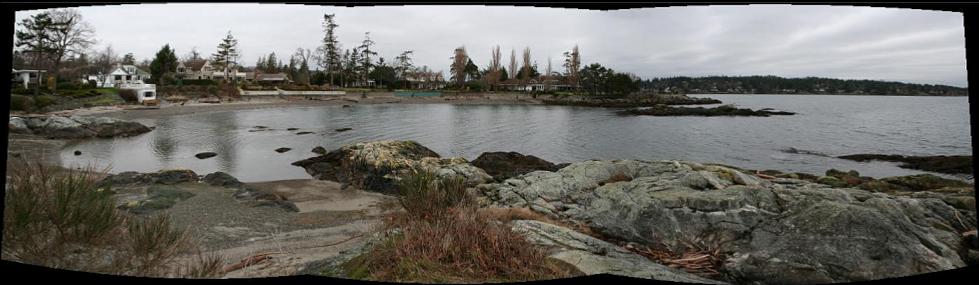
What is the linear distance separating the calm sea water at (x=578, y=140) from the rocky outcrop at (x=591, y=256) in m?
6.27

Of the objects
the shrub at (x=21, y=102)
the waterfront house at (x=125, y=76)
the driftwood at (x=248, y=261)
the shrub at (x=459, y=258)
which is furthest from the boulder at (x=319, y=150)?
the waterfront house at (x=125, y=76)

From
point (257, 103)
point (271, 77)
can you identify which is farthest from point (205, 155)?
point (271, 77)

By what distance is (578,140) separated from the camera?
14742mm

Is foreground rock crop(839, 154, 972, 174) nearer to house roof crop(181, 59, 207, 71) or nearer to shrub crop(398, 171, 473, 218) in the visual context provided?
shrub crop(398, 171, 473, 218)

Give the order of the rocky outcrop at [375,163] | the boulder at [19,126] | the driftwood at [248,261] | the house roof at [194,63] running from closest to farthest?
the driftwood at [248,261]
the boulder at [19,126]
the rocky outcrop at [375,163]
the house roof at [194,63]

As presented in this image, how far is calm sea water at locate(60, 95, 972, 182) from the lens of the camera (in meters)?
12.4

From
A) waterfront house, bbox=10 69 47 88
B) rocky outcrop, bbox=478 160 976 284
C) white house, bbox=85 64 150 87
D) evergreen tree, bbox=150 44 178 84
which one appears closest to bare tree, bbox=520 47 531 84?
rocky outcrop, bbox=478 160 976 284

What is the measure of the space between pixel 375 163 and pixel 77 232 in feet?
27.7

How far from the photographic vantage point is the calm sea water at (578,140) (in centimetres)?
1243

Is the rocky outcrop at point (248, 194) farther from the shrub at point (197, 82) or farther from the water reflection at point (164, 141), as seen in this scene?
the shrub at point (197, 82)

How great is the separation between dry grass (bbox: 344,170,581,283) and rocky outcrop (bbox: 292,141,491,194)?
6614mm

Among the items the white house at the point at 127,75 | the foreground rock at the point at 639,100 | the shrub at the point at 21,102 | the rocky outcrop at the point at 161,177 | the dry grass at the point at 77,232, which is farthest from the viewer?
the white house at the point at 127,75

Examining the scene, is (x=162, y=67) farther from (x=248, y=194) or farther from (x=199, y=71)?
(x=248, y=194)

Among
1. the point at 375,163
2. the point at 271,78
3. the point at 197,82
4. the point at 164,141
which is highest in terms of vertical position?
the point at 271,78
